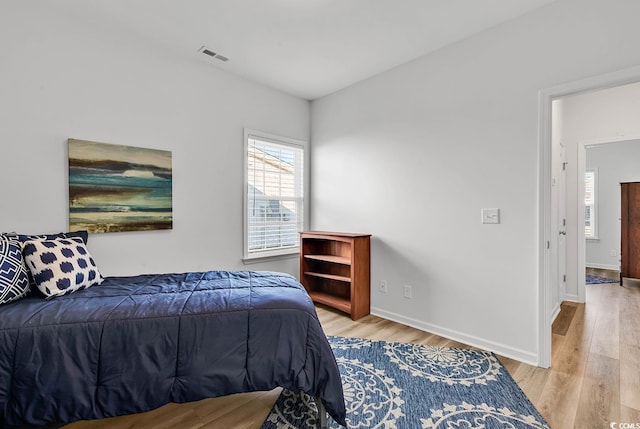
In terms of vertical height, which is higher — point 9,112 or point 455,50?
point 455,50

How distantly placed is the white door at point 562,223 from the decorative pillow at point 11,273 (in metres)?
4.77

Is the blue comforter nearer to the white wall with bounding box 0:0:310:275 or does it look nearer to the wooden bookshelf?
the white wall with bounding box 0:0:310:275

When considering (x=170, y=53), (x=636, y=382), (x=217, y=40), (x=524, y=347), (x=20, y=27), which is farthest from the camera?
(x=170, y=53)

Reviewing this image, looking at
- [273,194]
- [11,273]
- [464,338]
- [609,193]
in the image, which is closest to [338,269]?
[273,194]

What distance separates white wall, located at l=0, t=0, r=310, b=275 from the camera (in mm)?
2109

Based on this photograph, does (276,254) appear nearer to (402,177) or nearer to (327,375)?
(402,177)

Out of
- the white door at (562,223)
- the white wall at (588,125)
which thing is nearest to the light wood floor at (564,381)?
the white door at (562,223)

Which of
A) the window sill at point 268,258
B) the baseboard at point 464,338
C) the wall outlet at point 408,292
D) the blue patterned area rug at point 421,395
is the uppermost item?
the window sill at point 268,258

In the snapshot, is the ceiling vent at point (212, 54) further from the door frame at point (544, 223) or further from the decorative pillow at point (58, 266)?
the door frame at point (544, 223)

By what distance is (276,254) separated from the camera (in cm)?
369

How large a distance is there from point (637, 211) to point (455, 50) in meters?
3.92

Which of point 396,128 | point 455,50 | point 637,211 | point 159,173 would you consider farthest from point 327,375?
point 637,211

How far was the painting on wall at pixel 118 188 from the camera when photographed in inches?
91.4

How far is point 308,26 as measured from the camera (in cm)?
245
